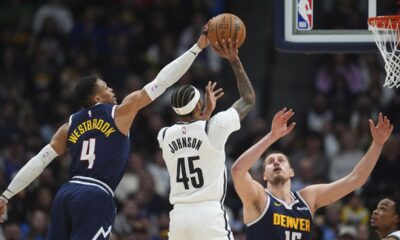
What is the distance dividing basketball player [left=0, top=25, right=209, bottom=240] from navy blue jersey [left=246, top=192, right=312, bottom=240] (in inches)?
51.8

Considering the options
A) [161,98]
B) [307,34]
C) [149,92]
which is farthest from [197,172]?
[161,98]

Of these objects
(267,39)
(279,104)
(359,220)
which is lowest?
(359,220)

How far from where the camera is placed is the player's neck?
9.12 metres

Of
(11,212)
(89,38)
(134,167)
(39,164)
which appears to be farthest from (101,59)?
(39,164)

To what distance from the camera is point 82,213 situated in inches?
332

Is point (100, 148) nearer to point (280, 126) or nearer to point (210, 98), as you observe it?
point (210, 98)

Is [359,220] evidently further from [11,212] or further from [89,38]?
[89,38]

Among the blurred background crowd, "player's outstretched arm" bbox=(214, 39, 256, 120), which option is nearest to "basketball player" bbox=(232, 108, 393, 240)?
"player's outstretched arm" bbox=(214, 39, 256, 120)

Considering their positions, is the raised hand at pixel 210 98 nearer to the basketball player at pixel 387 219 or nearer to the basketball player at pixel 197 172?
the basketball player at pixel 197 172

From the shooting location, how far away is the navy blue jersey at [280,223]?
28.9 ft

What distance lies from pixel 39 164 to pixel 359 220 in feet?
19.7

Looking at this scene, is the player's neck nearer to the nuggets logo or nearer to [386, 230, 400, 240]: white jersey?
[386, 230, 400, 240]: white jersey

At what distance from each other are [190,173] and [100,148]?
0.91 m

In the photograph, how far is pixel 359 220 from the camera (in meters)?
13.6
